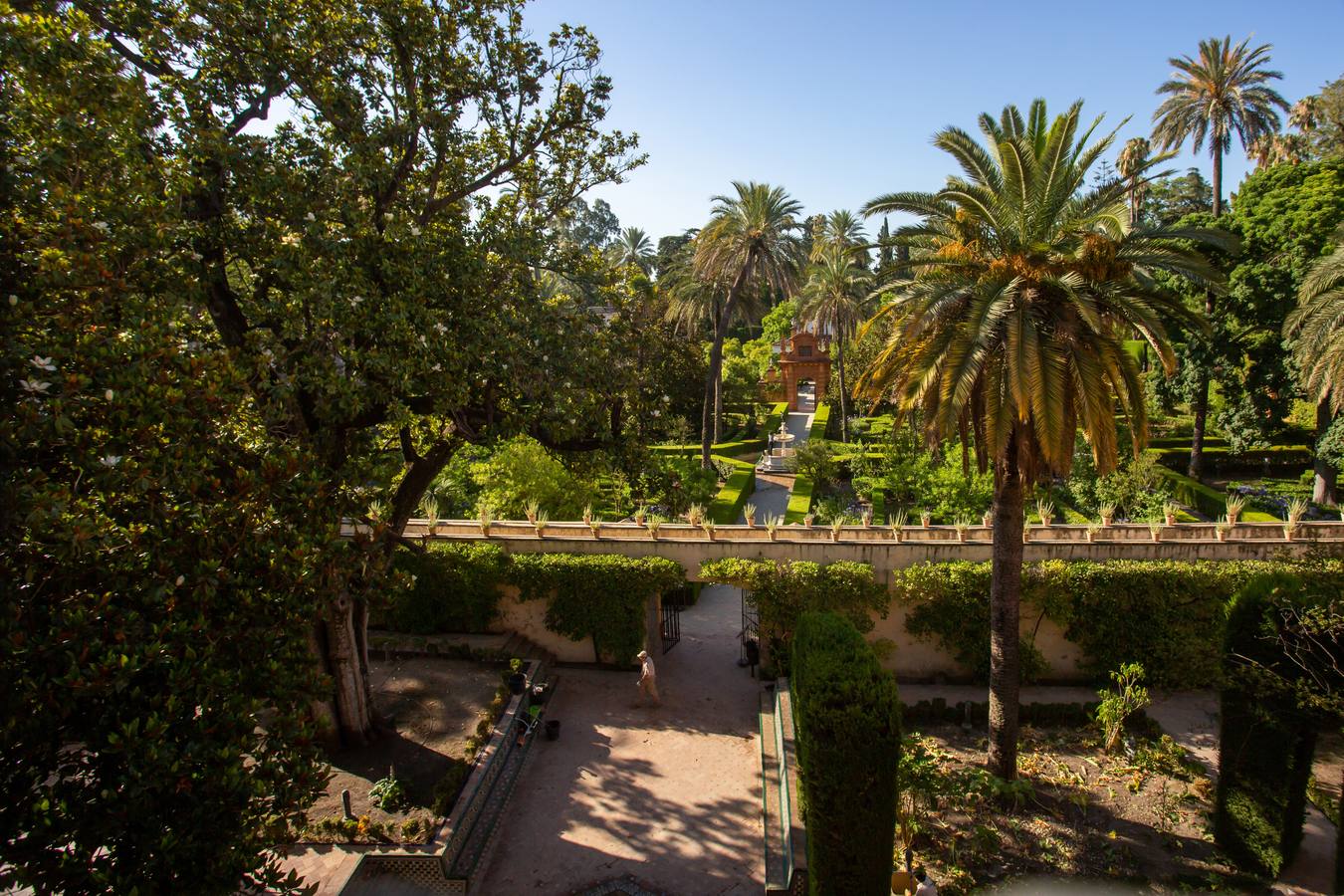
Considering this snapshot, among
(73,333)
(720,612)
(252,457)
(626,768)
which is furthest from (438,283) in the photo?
(720,612)

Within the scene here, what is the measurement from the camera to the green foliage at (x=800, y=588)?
14961 mm

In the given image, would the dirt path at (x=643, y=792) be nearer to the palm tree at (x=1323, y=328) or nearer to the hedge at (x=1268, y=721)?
the hedge at (x=1268, y=721)

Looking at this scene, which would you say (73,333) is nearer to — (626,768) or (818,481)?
(626,768)

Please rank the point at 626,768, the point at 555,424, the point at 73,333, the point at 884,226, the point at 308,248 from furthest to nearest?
the point at 884,226 → the point at 626,768 → the point at 555,424 → the point at 308,248 → the point at 73,333

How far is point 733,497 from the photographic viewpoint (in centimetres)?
2383

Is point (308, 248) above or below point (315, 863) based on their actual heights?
above

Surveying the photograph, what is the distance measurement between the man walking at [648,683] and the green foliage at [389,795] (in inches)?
196

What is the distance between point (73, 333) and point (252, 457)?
1.98 m

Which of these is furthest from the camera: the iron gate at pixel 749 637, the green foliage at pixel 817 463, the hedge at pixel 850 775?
the green foliage at pixel 817 463

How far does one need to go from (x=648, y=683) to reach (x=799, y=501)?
33.9 feet

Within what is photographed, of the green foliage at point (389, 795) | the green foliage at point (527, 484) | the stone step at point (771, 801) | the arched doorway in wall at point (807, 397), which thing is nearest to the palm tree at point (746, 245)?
the green foliage at point (527, 484)

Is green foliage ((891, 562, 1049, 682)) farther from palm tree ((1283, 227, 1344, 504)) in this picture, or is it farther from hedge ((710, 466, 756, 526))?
palm tree ((1283, 227, 1344, 504))

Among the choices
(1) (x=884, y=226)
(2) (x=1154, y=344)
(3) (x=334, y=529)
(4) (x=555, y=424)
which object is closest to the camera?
(3) (x=334, y=529)

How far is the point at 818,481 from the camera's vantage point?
1094 inches
